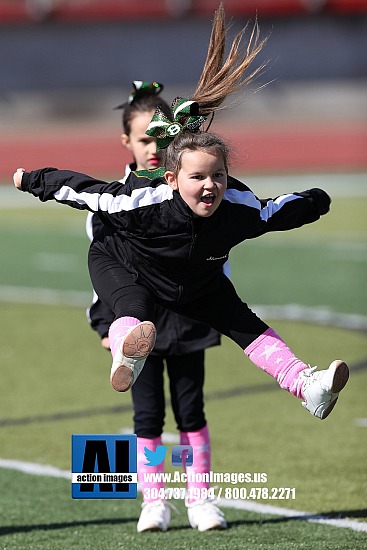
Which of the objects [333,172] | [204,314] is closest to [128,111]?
[204,314]

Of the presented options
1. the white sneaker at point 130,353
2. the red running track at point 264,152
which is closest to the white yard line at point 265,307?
the white sneaker at point 130,353

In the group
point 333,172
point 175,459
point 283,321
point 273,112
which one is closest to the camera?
point 175,459

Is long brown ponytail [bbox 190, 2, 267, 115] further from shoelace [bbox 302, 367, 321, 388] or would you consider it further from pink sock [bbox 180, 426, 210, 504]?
pink sock [bbox 180, 426, 210, 504]

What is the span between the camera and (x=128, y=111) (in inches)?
215

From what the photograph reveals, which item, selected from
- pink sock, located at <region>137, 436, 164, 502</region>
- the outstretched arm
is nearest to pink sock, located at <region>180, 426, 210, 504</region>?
pink sock, located at <region>137, 436, 164, 502</region>

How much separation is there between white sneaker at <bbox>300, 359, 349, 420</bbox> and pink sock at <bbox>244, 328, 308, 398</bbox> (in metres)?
0.05

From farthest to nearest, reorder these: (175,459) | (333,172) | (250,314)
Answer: (333,172), (175,459), (250,314)

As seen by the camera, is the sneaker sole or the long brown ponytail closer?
the sneaker sole

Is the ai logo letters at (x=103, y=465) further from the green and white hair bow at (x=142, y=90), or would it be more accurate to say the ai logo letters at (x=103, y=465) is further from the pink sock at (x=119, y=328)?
the green and white hair bow at (x=142, y=90)

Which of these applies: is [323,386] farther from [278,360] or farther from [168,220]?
[168,220]

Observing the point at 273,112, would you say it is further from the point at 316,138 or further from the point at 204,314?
the point at 204,314

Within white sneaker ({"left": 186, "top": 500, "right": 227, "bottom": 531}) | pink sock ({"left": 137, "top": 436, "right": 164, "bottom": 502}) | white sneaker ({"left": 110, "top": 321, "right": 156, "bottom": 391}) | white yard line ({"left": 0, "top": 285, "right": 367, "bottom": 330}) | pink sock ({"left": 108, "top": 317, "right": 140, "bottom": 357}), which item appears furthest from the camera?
white yard line ({"left": 0, "top": 285, "right": 367, "bottom": 330})

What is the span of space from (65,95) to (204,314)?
35814mm

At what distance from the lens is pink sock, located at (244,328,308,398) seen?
436 cm
